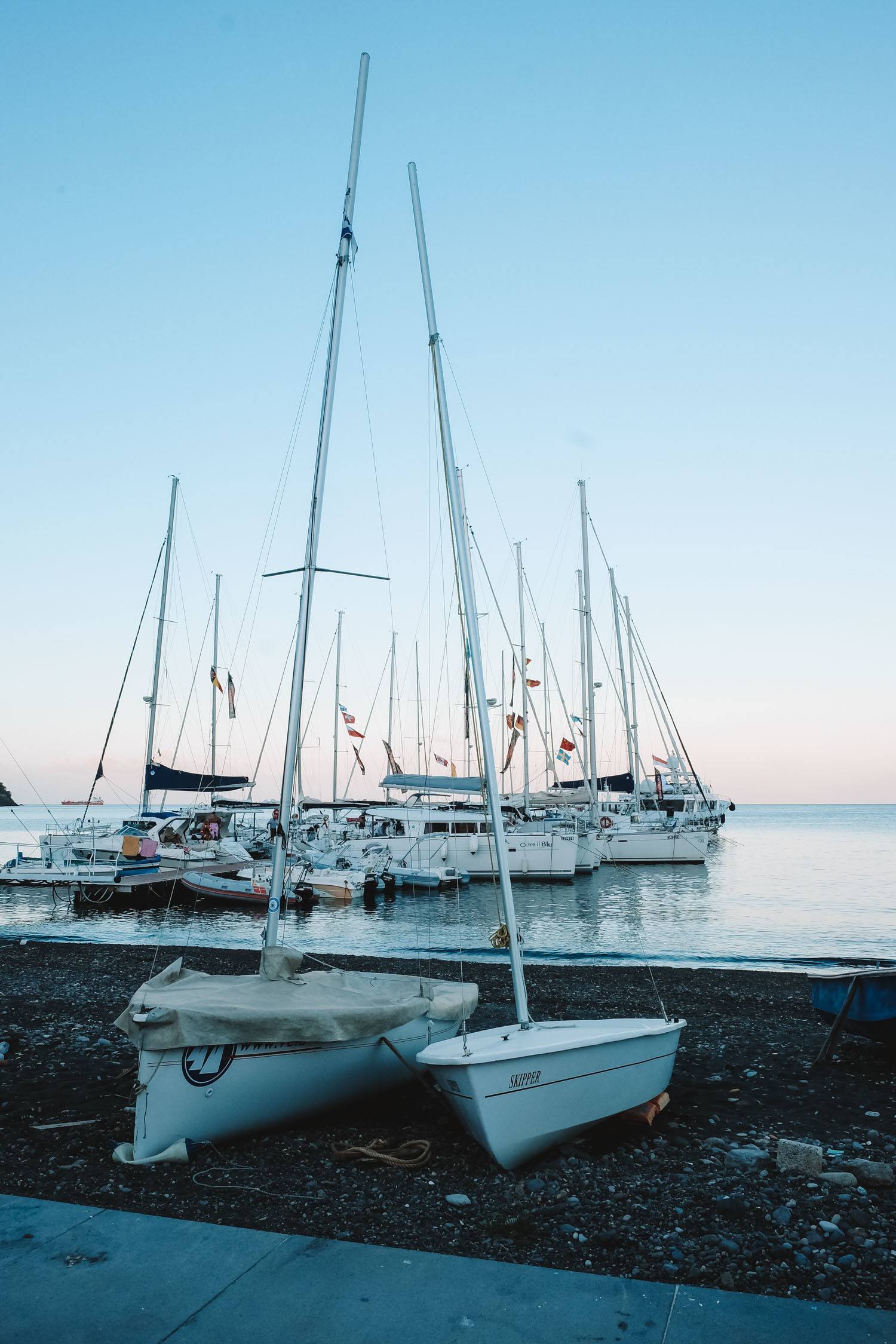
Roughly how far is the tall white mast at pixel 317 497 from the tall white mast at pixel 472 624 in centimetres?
102

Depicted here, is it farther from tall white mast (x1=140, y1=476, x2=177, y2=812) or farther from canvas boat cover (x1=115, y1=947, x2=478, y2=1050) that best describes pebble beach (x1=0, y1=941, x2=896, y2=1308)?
tall white mast (x1=140, y1=476, x2=177, y2=812)

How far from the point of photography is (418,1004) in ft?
29.1

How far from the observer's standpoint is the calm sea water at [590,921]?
24.2m

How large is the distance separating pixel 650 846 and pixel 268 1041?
4419cm

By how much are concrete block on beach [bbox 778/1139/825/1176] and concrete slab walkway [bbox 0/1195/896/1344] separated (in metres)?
2.49

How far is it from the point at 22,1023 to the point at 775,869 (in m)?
47.9

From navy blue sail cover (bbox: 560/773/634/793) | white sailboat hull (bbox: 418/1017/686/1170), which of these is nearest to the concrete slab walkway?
white sailboat hull (bbox: 418/1017/686/1170)

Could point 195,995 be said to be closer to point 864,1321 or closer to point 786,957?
point 864,1321

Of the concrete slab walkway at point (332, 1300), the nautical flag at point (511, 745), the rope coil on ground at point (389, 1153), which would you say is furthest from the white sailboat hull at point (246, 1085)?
the nautical flag at point (511, 745)

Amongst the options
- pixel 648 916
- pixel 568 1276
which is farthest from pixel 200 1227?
pixel 648 916

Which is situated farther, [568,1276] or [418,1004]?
[418,1004]

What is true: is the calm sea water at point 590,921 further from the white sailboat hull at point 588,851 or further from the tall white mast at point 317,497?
the tall white mast at point 317,497

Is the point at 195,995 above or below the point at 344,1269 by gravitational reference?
above

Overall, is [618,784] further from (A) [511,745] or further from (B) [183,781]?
(B) [183,781]
